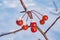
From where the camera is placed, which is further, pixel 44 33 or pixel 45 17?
pixel 45 17

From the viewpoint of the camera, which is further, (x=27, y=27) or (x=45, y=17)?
(x=45, y=17)

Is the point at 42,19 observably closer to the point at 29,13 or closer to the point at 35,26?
the point at 35,26

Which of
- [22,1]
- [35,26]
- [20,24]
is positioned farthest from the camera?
[20,24]

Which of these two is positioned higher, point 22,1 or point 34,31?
point 22,1

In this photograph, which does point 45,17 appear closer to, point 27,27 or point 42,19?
point 42,19

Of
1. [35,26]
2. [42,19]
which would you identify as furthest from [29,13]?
[42,19]

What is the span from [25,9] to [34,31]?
0.27m

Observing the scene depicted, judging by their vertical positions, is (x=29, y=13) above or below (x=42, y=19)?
above

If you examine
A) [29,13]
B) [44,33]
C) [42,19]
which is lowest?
[42,19]

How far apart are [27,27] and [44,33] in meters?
0.18

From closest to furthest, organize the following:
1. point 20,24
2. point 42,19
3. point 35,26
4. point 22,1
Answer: point 22,1
point 35,26
point 20,24
point 42,19

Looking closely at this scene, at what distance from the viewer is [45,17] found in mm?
1209

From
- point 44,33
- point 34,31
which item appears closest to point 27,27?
point 34,31

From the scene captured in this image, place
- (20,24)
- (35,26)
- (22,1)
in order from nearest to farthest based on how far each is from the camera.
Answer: (22,1)
(35,26)
(20,24)
